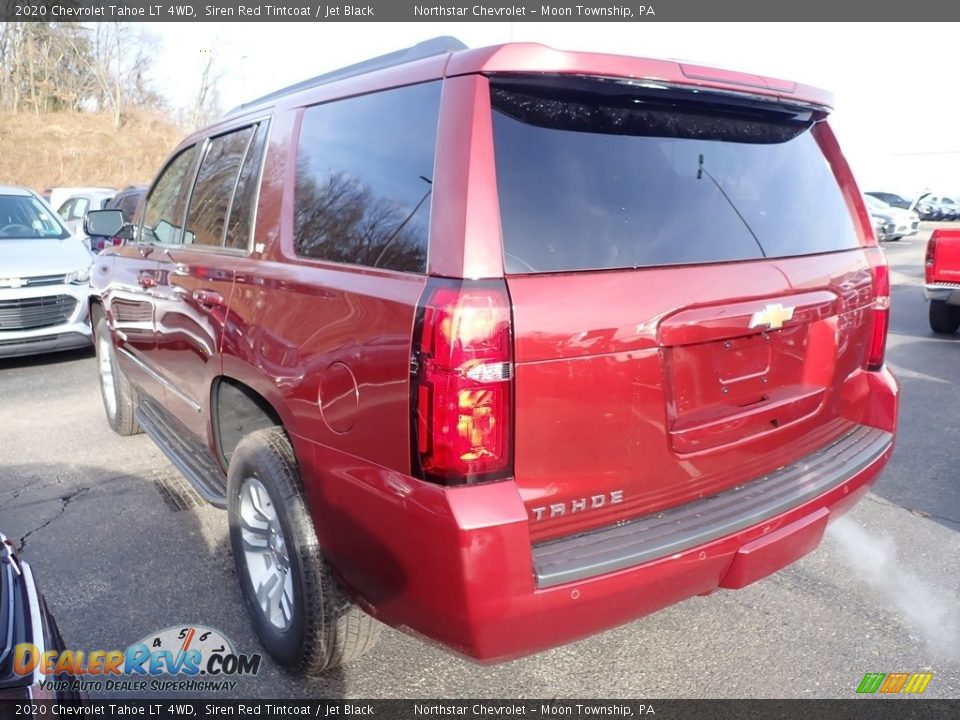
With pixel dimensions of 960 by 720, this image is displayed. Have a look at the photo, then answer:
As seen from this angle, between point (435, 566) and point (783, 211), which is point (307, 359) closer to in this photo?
point (435, 566)

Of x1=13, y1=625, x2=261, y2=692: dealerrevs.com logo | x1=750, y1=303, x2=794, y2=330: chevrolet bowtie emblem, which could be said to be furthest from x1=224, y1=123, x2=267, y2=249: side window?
x1=750, y1=303, x2=794, y2=330: chevrolet bowtie emblem

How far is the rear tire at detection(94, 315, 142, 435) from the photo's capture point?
5.00 m

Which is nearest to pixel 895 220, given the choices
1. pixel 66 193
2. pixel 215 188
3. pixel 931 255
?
pixel 931 255

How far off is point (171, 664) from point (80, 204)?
13.8m

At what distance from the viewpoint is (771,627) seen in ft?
Answer: 9.64

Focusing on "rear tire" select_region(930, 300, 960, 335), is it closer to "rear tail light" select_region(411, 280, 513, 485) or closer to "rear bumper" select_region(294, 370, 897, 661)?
"rear bumper" select_region(294, 370, 897, 661)

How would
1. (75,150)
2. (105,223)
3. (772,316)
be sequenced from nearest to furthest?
(772,316)
(105,223)
(75,150)

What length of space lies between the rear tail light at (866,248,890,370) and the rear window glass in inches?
11.5

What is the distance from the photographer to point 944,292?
820cm

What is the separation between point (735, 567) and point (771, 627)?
94 cm

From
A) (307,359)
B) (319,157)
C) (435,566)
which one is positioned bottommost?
(435,566)

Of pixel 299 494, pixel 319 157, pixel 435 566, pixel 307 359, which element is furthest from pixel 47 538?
pixel 435 566

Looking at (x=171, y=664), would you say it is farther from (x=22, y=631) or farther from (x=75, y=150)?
(x=75, y=150)

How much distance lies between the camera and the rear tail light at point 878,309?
288 centimetres
